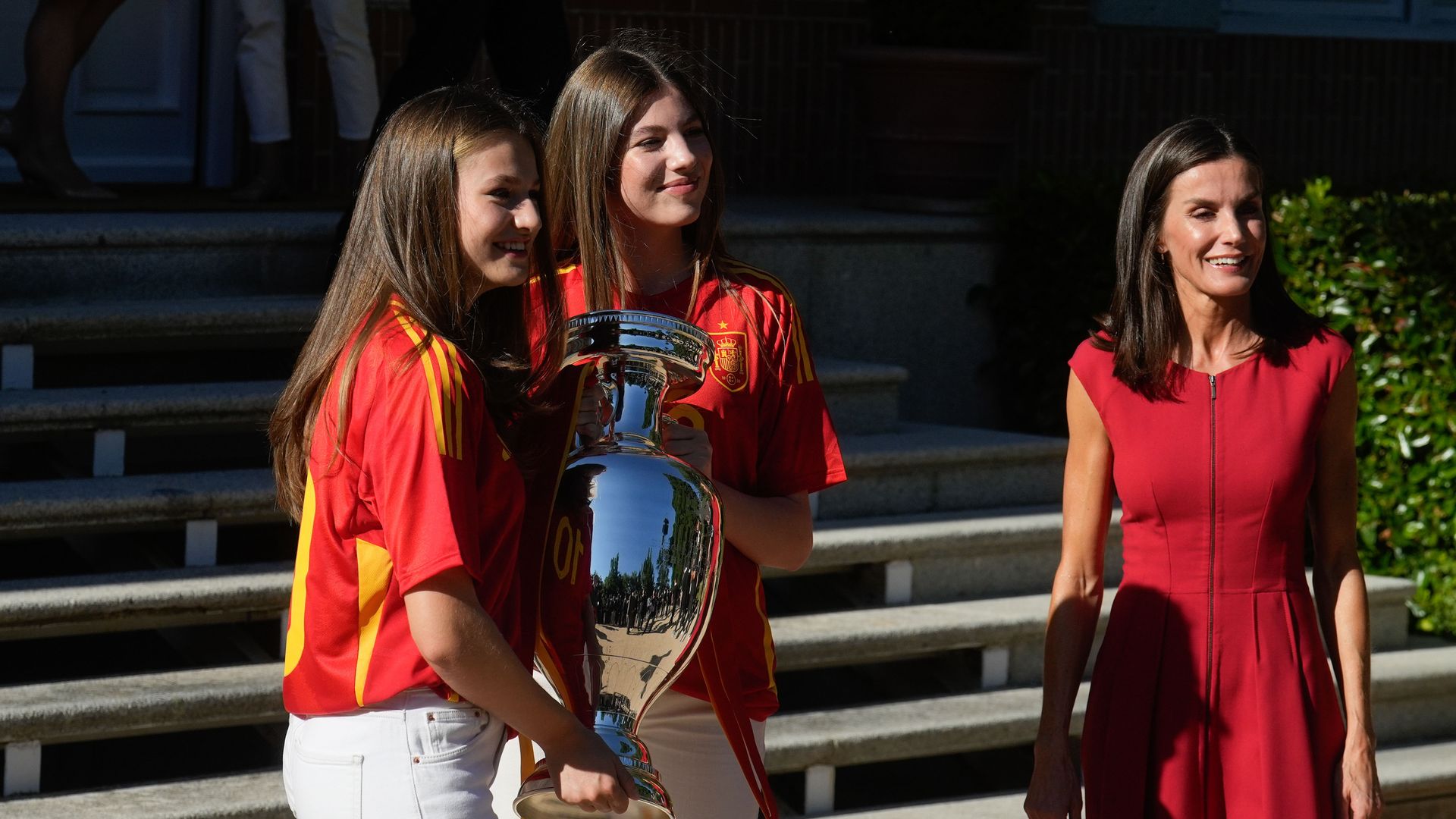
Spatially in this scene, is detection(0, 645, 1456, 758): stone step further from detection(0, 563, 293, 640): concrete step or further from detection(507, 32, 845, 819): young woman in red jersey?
detection(507, 32, 845, 819): young woman in red jersey

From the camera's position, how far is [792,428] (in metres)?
2.49

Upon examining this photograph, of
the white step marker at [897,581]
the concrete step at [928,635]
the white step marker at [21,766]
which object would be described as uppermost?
the white step marker at [897,581]

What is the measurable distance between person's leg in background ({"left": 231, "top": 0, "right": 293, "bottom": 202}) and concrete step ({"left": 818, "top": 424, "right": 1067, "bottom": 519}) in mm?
2255

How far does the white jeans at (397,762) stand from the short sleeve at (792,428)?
24.5 inches

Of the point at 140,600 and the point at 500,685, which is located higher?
the point at 500,685

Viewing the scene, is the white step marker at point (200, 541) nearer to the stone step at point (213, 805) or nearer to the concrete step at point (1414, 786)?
the stone step at point (213, 805)

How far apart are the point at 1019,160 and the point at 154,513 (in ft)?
16.1

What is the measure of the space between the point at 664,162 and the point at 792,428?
1.37 feet

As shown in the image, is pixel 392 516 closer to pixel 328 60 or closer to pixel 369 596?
pixel 369 596

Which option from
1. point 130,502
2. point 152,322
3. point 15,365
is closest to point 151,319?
point 152,322

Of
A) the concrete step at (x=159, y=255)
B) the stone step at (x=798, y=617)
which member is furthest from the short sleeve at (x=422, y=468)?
the concrete step at (x=159, y=255)

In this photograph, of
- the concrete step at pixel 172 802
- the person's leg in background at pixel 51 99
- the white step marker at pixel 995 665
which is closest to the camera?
the concrete step at pixel 172 802

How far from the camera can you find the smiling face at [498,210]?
6.80ft

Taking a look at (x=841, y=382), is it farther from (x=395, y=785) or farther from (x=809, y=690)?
(x=395, y=785)
